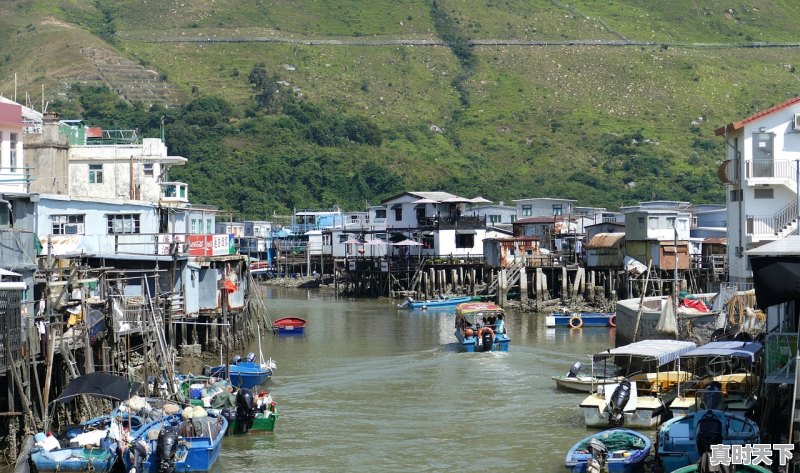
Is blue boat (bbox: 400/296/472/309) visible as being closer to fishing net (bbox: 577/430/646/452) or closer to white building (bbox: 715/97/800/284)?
white building (bbox: 715/97/800/284)

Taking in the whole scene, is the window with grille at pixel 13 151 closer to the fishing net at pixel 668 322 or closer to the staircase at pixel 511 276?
the fishing net at pixel 668 322

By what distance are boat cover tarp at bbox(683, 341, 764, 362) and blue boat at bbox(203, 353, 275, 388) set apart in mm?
16728

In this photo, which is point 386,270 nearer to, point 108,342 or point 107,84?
point 108,342

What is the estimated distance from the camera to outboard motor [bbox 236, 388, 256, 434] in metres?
37.5

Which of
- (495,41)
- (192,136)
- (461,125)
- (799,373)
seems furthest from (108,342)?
(495,41)

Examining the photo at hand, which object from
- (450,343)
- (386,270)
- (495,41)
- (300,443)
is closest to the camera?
(300,443)

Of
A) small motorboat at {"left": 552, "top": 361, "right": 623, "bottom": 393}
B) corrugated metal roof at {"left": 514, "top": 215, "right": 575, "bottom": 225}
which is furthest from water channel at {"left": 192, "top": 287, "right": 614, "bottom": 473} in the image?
corrugated metal roof at {"left": 514, "top": 215, "right": 575, "bottom": 225}

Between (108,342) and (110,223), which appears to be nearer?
(108,342)

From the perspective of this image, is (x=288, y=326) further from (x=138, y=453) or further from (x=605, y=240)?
(x=138, y=453)

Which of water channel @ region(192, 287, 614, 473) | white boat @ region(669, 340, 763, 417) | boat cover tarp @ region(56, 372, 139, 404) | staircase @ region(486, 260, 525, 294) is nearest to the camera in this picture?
boat cover tarp @ region(56, 372, 139, 404)

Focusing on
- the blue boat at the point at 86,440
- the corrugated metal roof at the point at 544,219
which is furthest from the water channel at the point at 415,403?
the corrugated metal roof at the point at 544,219

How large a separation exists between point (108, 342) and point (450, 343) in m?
25.6

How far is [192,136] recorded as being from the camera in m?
150

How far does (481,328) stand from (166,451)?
90.5ft
